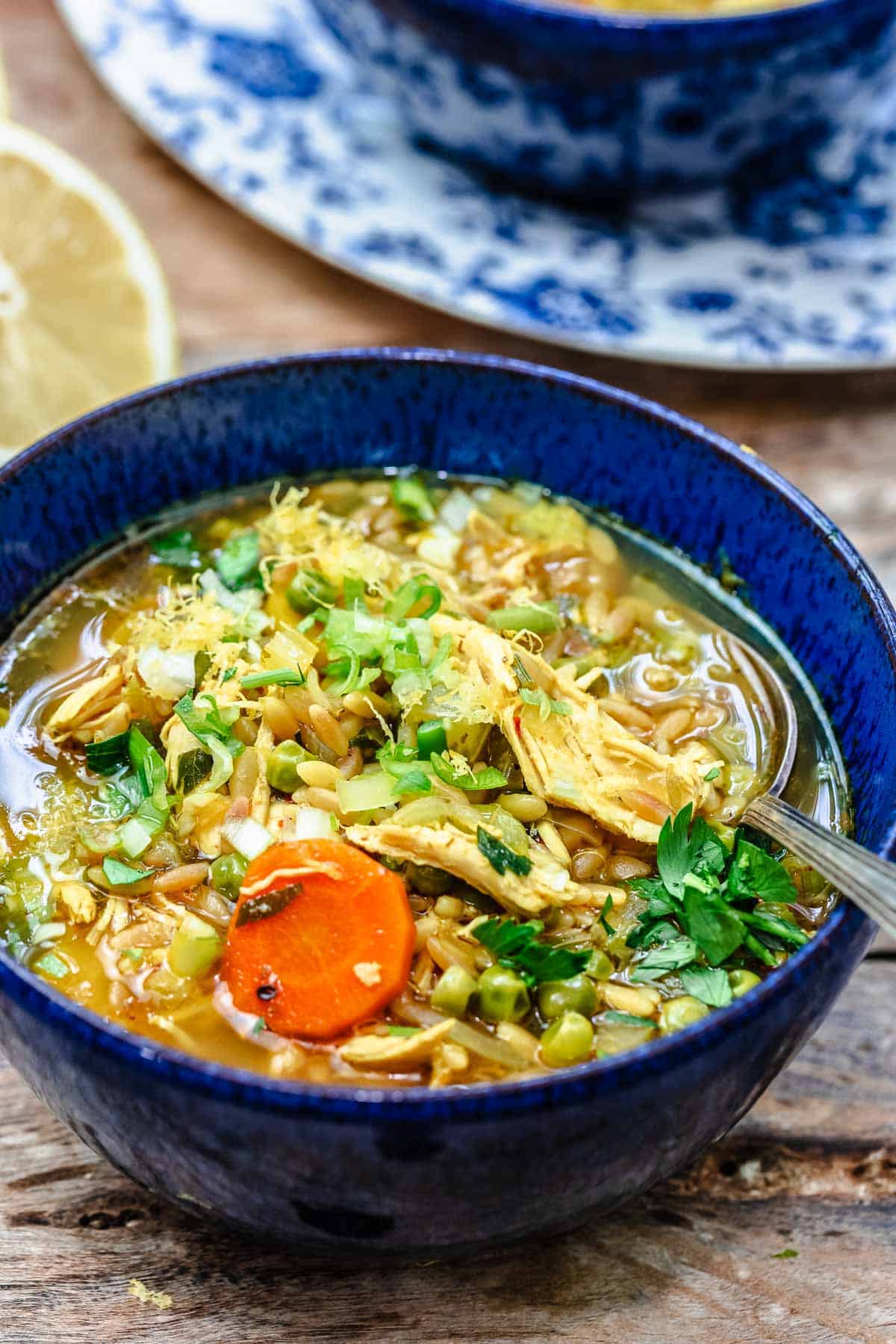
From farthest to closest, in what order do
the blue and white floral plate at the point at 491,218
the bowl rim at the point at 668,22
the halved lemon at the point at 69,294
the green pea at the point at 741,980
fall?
1. the blue and white floral plate at the point at 491,218
2. the halved lemon at the point at 69,294
3. the bowl rim at the point at 668,22
4. the green pea at the point at 741,980

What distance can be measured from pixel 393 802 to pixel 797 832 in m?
0.80

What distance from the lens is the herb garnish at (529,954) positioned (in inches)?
104

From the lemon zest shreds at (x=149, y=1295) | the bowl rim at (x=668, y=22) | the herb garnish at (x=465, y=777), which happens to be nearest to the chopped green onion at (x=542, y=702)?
the herb garnish at (x=465, y=777)

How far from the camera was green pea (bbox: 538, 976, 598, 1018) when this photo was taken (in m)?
2.62

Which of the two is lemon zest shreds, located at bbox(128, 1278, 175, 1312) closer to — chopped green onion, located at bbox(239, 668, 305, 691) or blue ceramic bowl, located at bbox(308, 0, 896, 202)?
chopped green onion, located at bbox(239, 668, 305, 691)

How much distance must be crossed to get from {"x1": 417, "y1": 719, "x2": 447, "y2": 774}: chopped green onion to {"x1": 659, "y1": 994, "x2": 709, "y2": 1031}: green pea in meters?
0.68

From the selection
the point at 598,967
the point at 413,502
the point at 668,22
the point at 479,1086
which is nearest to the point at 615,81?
the point at 668,22

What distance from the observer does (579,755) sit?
2980 millimetres

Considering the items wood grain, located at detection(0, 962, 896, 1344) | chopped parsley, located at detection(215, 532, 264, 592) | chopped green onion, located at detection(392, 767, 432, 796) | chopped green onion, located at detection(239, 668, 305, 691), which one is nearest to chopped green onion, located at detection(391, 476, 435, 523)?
chopped parsley, located at detection(215, 532, 264, 592)

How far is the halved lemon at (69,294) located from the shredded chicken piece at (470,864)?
2.46 metres

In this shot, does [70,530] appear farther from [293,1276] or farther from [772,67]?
[772,67]

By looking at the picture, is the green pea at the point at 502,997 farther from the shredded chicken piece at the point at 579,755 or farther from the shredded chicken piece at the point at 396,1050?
the shredded chicken piece at the point at 579,755

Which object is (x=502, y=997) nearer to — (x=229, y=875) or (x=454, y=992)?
(x=454, y=992)

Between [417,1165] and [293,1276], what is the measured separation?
73cm
